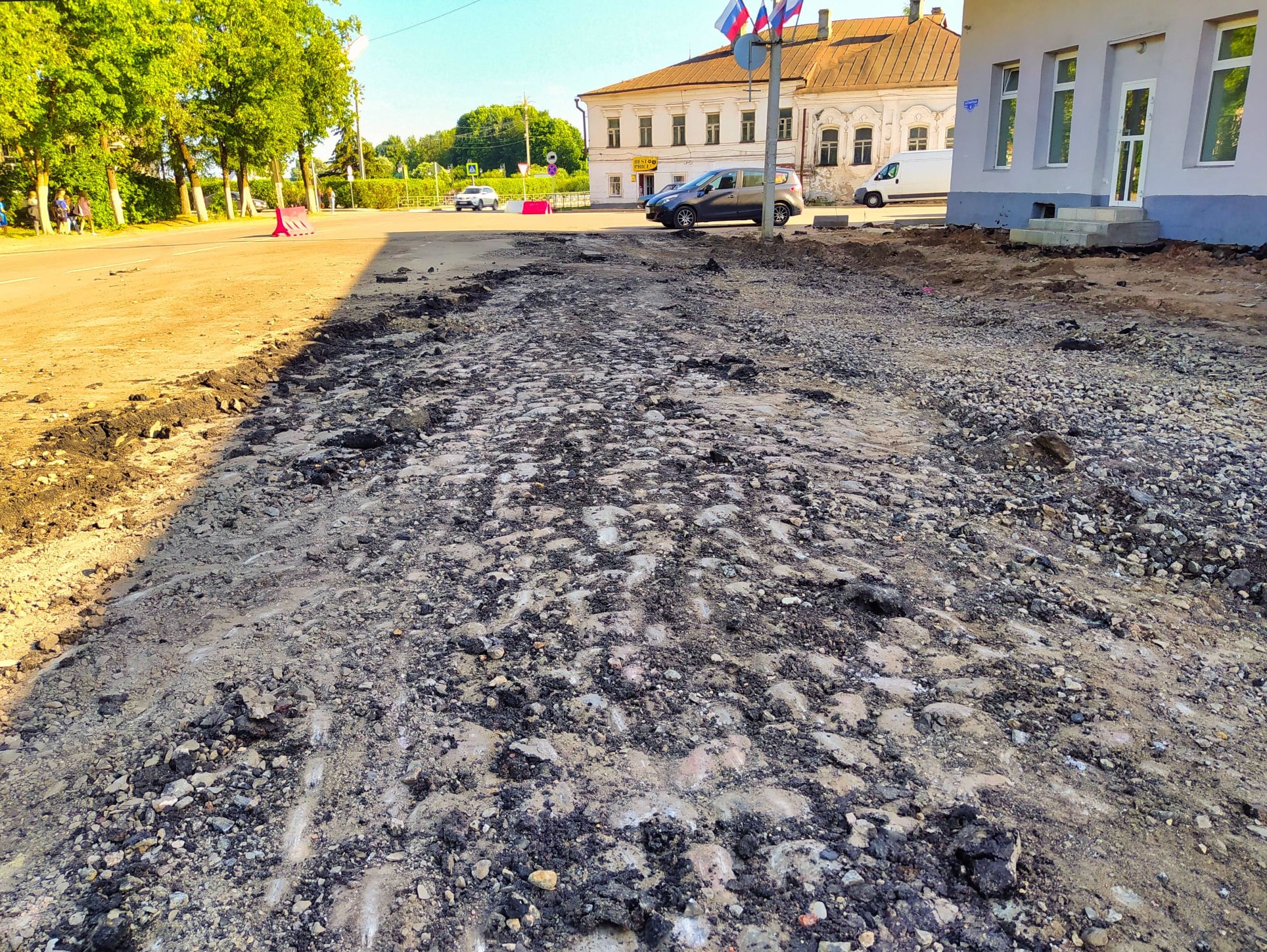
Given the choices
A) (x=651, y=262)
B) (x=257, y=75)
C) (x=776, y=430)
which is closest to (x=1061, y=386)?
(x=776, y=430)

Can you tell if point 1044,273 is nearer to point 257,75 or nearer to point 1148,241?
point 1148,241

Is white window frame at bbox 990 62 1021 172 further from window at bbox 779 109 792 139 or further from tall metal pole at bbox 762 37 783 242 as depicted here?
window at bbox 779 109 792 139

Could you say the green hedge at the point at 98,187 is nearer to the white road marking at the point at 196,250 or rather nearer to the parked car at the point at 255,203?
the parked car at the point at 255,203

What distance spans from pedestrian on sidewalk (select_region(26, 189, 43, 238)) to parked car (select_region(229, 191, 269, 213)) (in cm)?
1660

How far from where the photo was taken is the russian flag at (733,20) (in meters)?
19.3

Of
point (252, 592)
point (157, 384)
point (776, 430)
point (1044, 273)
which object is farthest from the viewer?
point (1044, 273)

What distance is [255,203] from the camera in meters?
53.7

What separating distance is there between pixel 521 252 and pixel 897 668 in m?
15.8

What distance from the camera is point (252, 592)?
11.9ft

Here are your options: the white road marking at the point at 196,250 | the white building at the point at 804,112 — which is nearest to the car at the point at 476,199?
the white building at the point at 804,112

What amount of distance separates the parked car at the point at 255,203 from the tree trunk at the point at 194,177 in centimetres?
747

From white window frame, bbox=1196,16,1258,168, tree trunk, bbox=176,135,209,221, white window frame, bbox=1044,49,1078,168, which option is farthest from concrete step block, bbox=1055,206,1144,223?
tree trunk, bbox=176,135,209,221

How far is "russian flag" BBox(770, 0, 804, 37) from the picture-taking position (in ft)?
60.5

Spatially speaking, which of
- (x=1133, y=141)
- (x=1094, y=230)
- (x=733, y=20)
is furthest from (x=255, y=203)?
(x=1094, y=230)
